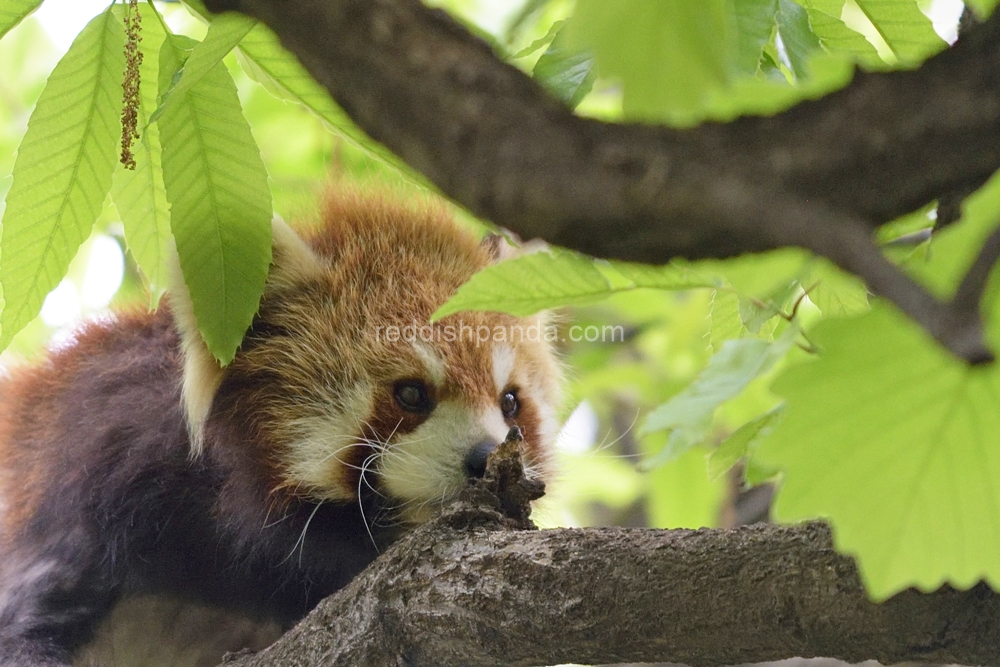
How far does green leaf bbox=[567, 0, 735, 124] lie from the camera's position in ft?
2.70

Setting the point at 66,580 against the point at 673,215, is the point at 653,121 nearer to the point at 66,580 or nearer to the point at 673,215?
the point at 673,215

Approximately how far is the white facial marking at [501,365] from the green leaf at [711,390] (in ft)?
4.77

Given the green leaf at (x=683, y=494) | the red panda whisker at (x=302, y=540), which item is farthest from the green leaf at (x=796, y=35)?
the green leaf at (x=683, y=494)

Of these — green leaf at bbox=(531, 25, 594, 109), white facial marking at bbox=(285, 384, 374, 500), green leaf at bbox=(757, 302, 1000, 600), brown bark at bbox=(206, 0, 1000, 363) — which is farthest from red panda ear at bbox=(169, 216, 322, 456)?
green leaf at bbox=(757, 302, 1000, 600)

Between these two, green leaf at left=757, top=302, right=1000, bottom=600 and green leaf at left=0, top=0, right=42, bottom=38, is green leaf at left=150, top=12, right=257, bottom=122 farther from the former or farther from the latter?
green leaf at left=757, top=302, right=1000, bottom=600

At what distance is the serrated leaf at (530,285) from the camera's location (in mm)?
1227

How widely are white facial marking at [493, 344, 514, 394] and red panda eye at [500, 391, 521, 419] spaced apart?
5 cm

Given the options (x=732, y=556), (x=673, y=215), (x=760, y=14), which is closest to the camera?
(x=673, y=215)

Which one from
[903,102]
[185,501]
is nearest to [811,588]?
[903,102]

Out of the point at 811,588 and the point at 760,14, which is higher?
the point at 760,14

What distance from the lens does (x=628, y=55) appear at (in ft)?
2.74

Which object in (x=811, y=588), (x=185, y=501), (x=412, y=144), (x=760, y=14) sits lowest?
(x=811, y=588)

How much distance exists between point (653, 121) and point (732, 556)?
812 millimetres

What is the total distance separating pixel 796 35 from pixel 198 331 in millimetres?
1418
